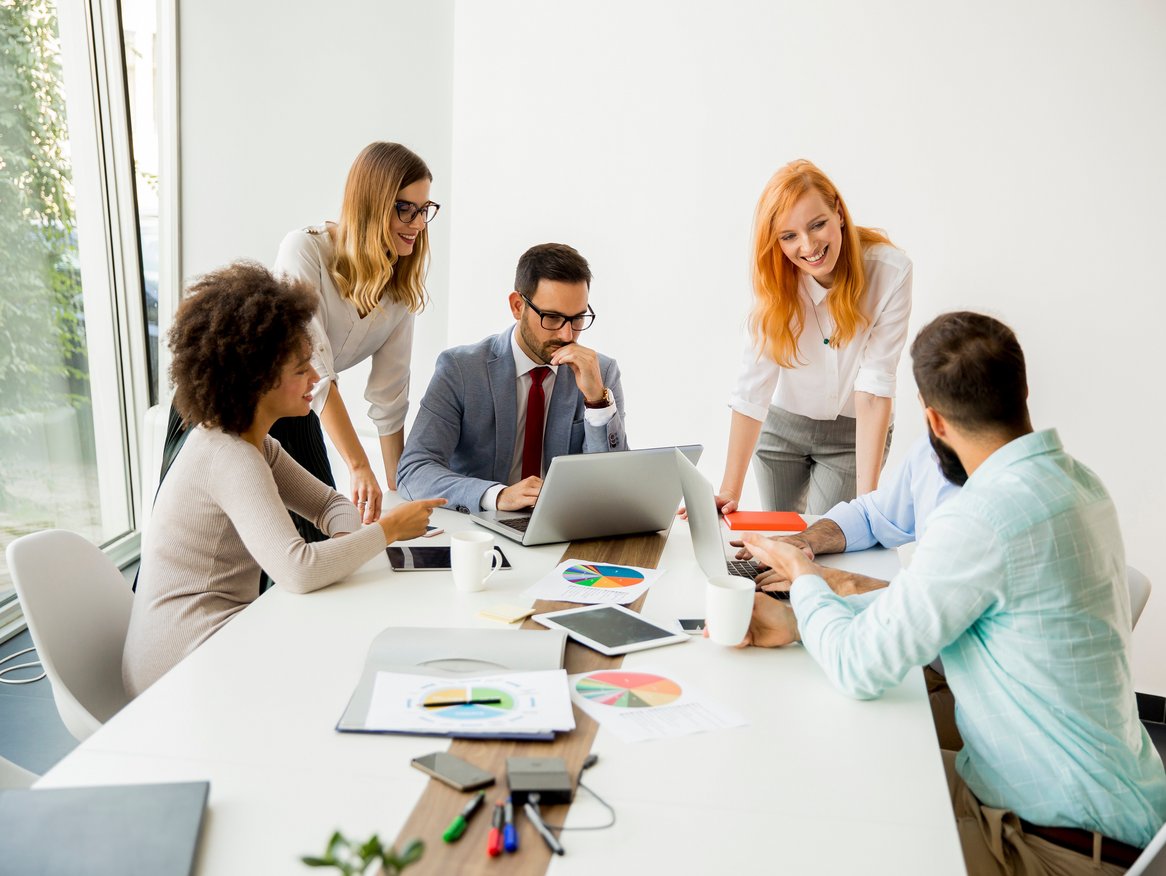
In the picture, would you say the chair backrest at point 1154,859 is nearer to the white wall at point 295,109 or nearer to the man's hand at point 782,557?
the man's hand at point 782,557

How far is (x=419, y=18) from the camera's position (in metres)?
4.06

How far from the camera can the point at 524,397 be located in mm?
2635

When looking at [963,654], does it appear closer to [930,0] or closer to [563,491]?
[563,491]

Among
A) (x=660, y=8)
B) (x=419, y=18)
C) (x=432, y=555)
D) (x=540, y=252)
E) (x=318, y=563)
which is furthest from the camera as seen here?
(x=419, y=18)

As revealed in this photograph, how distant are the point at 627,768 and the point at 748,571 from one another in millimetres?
808

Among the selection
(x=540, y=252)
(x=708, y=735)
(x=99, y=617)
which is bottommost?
(x=99, y=617)

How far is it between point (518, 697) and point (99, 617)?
0.92 meters

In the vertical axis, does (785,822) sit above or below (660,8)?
below

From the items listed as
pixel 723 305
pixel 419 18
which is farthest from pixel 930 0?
pixel 419 18

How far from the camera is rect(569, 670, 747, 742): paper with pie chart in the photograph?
1.24 metres

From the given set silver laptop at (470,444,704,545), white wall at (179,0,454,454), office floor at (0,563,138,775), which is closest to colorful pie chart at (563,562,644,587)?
silver laptop at (470,444,704,545)

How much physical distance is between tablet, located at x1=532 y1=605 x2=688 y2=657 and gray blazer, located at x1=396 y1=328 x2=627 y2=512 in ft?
2.90

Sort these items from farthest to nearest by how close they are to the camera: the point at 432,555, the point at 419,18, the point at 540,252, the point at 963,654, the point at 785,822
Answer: the point at 419,18, the point at 540,252, the point at 432,555, the point at 963,654, the point at 785,822

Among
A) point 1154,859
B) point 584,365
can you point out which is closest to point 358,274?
point 584,365
